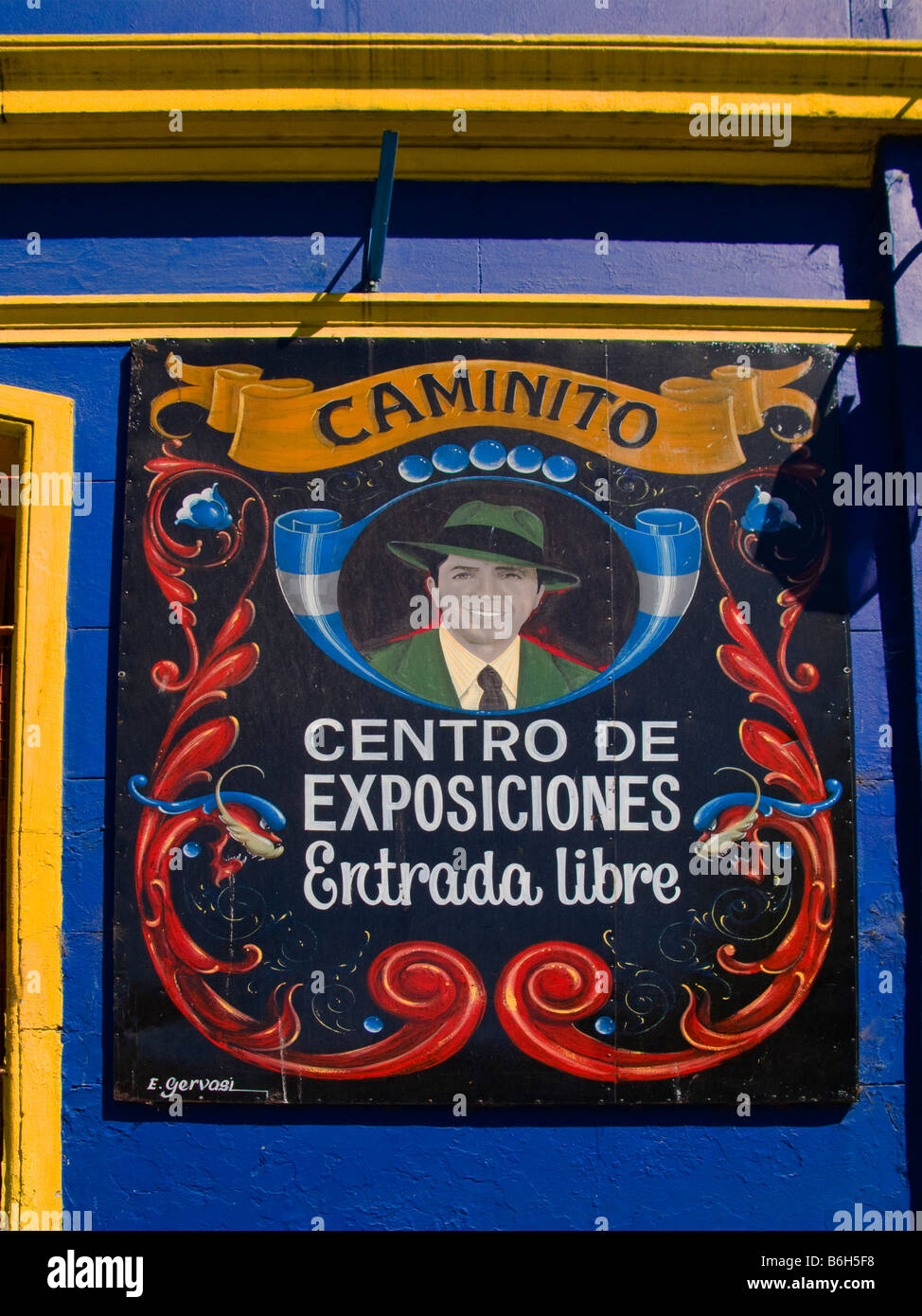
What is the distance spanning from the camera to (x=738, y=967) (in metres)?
3.98

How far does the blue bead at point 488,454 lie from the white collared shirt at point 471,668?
0.76 m

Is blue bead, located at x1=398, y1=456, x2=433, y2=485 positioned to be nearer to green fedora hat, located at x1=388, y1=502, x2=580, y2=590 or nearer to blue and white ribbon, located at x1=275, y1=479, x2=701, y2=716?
blue and white ribbon, located at x1=275, y1=479, x2=701, y2=716

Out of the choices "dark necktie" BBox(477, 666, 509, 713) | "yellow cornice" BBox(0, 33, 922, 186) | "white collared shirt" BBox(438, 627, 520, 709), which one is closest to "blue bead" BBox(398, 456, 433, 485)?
"white collared shirt" BBox(438, 627, 520, 709)

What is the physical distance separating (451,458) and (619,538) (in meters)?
0.80

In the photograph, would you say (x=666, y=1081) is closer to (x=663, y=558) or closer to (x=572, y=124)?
(x=663, y=558)

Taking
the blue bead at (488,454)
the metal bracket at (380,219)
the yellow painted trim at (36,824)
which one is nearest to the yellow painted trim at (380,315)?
the metal bracket at (380,219)

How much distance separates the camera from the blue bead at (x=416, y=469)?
4.21 m

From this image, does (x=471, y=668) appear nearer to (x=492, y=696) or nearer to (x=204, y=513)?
(x=492, y=696)

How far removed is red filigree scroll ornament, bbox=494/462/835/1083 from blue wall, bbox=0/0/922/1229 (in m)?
0.20

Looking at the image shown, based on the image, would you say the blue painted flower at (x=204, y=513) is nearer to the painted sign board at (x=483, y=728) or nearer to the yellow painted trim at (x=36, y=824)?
the painted sign board at (x=483, y=728)

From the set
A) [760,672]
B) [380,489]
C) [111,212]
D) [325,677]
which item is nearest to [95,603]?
[325,677]

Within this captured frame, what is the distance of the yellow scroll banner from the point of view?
4223 millimetres

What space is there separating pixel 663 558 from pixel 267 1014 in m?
2.48

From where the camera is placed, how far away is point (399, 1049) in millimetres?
3902
